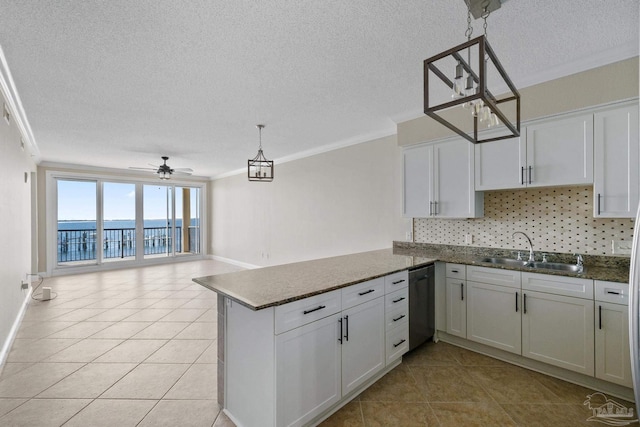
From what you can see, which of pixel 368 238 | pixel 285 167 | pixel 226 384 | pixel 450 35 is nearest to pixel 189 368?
pixel 226 384

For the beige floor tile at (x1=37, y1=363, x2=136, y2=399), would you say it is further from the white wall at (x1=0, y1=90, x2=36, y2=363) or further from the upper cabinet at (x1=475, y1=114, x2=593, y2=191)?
the upper cabinet at (x1=475, y1=114, x2=593, y2=191)

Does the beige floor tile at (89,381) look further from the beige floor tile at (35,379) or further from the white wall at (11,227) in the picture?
the white wall at (11,227)

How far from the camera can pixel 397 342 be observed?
259cm

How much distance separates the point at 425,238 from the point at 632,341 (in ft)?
7.22

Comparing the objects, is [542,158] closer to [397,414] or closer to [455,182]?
[455,182]

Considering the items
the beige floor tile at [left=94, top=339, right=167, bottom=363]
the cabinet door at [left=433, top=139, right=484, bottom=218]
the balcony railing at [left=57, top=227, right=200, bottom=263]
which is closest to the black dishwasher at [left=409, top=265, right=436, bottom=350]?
the cabinet door at [left=433, top=139, right=484, bottom=218]

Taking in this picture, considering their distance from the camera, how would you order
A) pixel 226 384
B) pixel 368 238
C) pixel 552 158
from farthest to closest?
pixel 368 238 → pixel 552 158 → pixel 226 384

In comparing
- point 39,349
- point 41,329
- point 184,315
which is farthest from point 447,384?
point 41,329

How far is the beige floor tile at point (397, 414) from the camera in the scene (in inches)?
77.4

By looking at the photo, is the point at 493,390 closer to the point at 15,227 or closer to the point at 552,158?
the point at 552,158

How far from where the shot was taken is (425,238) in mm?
3783

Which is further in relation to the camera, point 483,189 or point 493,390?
point 483,189

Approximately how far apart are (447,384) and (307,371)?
136 cm

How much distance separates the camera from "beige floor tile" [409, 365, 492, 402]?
7.33ft
